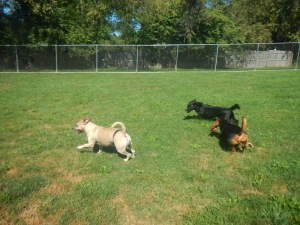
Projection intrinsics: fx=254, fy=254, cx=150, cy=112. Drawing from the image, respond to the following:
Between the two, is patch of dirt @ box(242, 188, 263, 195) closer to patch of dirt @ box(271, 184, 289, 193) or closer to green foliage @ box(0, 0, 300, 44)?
patch of dirt @ box(271, 184, 289, 193)

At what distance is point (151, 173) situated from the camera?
14.7 ft

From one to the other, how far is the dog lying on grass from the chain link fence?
18.4 meters

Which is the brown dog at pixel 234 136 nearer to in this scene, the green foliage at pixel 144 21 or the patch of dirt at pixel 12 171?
the patch of dirt at pixel 12 171

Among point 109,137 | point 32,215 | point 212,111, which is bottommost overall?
point 32,215

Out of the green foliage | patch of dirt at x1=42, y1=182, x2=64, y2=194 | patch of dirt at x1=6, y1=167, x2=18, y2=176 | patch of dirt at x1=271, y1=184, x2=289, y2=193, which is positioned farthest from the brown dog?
the green foliage

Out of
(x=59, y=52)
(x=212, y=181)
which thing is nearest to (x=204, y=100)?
(x=212, y=181)

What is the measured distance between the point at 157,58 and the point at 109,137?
68.3 ft

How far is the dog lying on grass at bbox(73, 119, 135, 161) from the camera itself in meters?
4.82

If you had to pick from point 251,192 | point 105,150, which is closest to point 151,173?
point 105,150

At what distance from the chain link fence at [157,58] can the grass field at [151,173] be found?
1559 cm

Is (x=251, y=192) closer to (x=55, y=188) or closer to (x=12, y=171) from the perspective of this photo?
(x=55, y=188)

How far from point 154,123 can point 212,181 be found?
3335 mm

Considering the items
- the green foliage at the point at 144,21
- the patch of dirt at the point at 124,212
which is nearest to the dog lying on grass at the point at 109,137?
the patch of dirt at the point at 124,212

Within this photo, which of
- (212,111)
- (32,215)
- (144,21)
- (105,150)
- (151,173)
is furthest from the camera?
(144,21)
